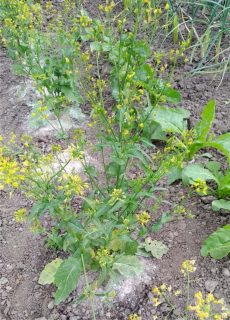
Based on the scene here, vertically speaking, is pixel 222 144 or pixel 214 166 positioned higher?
pixel 222 144

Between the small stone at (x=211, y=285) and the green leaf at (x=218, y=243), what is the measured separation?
0.50 feet

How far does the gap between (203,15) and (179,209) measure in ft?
8.91

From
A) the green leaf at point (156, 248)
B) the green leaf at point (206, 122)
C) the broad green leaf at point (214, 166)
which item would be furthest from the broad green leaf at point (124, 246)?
the green leaf at point (206, 122)

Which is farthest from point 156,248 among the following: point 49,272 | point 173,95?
point 173,95

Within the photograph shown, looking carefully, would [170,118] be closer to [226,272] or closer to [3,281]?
[226,272]

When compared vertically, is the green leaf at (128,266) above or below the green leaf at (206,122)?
below

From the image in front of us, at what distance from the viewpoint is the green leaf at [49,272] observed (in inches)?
98.9

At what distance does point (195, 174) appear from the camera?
2.82m

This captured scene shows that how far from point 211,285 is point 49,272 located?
0.92 meters

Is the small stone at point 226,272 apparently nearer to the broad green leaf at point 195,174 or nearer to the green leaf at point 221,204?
the green leaf at point 221,204

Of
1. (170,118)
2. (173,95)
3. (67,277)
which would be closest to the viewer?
(67,277)

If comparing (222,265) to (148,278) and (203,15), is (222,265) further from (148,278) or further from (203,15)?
(203,15)

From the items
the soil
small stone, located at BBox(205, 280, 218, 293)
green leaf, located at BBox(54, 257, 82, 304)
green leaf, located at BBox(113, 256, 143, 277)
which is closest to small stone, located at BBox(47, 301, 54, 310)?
the soil

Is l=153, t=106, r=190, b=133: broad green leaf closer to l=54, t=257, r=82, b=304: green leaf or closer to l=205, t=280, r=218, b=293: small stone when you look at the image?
l=205, t=280, r=218, b=293: small stone
